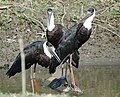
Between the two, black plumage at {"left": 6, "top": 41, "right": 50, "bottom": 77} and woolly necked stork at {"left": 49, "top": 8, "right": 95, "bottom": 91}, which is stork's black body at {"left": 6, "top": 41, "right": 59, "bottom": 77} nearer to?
black plumage at {"left": 6, "top": 41, "right": 50, "bottom": 77}

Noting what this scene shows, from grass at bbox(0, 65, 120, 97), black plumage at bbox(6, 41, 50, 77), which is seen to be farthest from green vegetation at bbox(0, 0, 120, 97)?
black plumage at bbox(6, 41, 50, 77)

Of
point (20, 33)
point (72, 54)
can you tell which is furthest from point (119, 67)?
point (20, 33)

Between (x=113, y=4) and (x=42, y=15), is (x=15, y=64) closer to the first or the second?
(x=42, y=15)

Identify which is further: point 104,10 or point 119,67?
point 104,10

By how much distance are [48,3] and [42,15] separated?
28.8 inches

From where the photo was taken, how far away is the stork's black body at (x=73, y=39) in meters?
10.0

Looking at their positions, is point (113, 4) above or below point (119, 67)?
above

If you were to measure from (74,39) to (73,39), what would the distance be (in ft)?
0.06

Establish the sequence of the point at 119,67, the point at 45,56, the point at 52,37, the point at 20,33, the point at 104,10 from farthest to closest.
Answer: the point at 104,10 → the point at 20,33 → the point at 119,67 → the point at 52,37 → the point at 45,56

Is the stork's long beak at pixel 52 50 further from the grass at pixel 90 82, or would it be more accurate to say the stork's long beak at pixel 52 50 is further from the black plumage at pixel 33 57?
the grass at pixel 90 82

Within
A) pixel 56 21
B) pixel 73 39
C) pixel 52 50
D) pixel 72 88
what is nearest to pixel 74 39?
pixel 73 39

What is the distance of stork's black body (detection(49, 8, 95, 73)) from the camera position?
1001 centimetres

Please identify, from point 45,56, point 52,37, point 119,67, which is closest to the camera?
point 45,56

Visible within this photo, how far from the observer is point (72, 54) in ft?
33.7
